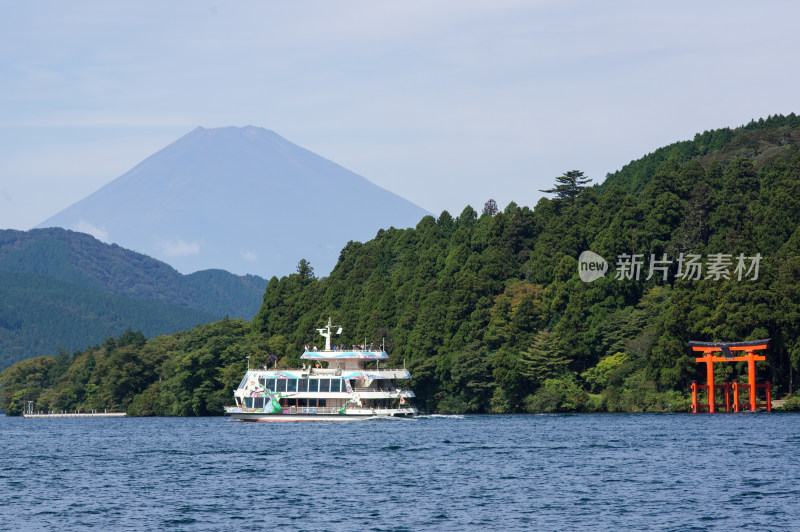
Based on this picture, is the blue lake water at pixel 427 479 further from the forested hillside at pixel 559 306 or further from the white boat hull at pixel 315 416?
the forested hillside at pixel 559 306

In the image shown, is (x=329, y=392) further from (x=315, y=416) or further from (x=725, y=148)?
(x=725, y=148)

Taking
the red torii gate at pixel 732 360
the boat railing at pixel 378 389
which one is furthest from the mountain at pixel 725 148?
the boat railing at pixel 378 389

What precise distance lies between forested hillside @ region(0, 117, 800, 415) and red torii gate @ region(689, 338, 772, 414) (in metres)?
1.34

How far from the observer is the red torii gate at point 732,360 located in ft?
232

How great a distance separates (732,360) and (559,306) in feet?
76.4

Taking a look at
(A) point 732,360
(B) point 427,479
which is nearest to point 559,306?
(A) point 732,360

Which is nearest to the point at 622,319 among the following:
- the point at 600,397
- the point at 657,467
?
the point at 600,397

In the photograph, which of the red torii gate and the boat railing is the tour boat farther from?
the red torii gate

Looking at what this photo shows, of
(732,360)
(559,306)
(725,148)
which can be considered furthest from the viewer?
(725,148)

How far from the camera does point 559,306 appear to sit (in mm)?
93500

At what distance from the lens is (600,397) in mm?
85500

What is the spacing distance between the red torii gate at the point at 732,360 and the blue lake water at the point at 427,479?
15.7 feet

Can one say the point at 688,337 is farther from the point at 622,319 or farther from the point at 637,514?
the point at 637,514

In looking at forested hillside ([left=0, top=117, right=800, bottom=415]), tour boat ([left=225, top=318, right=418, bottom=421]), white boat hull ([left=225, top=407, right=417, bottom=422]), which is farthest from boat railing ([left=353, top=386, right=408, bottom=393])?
forested hillside ([left=0, top=117, right=800, bottom=415])
